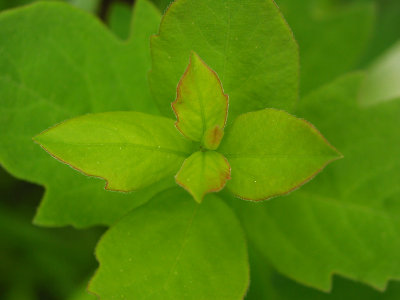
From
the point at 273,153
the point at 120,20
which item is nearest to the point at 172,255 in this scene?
the point at 273,153

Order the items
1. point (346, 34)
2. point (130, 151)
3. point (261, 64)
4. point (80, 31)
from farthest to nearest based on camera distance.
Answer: point (346, 34)
point (80, 31)
point (261, 64)
point (130, 151)

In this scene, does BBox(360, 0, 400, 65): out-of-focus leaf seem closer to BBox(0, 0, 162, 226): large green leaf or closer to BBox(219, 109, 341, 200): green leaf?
BBox(0, 0, 162, 226): large green leaf

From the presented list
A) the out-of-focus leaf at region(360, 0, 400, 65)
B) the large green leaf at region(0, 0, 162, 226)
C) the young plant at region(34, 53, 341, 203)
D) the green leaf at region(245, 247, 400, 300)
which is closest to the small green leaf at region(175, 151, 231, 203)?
the young plant at region(34, 53, 341, 203)

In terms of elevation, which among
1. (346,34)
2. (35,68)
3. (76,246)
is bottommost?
(76,246)

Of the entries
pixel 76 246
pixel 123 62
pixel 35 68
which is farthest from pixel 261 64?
pixel 76 246

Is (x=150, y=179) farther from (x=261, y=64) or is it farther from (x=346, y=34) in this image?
(x=346, y=34)

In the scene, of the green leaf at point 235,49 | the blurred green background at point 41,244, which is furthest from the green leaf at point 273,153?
the blurred green background at point 41,244
